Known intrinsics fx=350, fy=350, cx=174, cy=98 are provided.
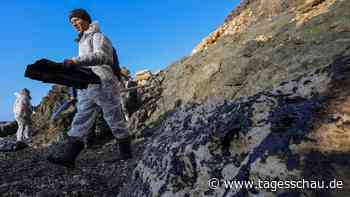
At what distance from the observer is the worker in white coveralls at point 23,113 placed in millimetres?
16344

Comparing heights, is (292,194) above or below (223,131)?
below

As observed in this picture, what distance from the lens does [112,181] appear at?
5246mm

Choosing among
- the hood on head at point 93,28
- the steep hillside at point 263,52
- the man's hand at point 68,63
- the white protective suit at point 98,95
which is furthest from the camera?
the hood on head at point 93,28

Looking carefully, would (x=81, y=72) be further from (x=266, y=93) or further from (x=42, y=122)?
(x=42, y=122)

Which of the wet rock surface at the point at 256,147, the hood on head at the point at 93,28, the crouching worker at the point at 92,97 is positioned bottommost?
the wet rock surface at the point at 256,147

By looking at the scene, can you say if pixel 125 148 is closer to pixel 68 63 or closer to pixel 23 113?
pixel 68 63

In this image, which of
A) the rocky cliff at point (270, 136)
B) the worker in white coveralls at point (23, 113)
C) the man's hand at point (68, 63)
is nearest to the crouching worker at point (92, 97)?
the man's hand at point (68, 63)

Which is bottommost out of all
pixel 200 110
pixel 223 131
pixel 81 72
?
pixel 223 131

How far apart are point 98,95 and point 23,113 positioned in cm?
1285

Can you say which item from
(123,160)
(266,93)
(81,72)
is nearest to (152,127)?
(123,160)

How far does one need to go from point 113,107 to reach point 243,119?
3.82 metres

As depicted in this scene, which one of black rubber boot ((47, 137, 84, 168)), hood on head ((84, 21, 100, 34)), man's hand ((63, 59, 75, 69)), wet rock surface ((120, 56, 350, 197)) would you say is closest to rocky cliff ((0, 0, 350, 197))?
wet rock surface ((120, 56, 350, 197))

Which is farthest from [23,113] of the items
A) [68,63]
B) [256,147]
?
[256,147]

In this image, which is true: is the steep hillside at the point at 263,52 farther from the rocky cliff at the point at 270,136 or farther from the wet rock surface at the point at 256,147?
the wet rock surface at the point at 256,147
